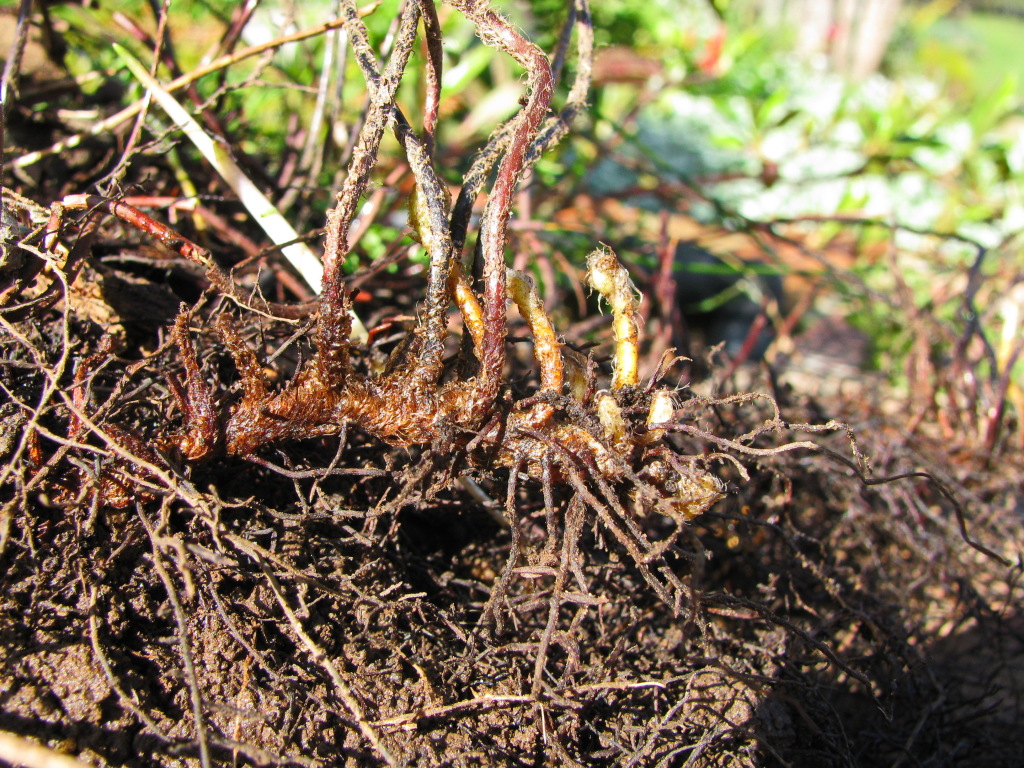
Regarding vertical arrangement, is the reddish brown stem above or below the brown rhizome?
above

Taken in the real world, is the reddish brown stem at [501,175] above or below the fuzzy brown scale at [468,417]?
above

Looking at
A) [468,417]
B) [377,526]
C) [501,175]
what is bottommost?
[377,526]

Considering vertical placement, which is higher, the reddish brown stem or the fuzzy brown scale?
the reddish brown stem

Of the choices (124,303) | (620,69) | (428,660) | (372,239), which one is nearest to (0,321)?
(124,303)

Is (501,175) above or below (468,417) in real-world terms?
above

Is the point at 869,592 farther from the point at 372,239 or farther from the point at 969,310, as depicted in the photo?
the point at 372,239

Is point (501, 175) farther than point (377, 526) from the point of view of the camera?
No

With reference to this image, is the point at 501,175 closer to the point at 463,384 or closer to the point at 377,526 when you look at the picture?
the point at 463,384

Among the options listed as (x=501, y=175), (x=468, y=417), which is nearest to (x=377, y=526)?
(x=468, y=417)

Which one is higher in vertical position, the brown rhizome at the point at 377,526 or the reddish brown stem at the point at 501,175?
the reddish brown stem at the point at 501,175

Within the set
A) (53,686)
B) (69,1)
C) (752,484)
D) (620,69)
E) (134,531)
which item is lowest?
(53,686)

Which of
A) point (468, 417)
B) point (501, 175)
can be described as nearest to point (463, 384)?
point (468, 417)
